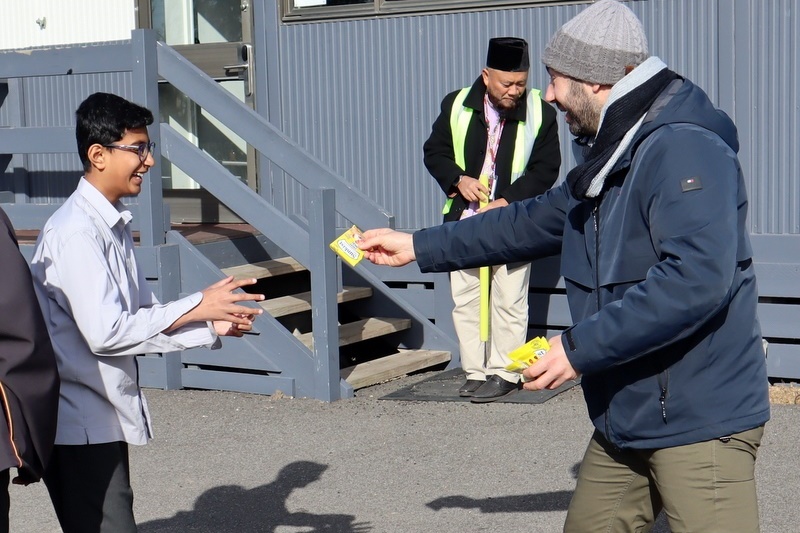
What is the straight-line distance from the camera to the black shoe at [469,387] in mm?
7220

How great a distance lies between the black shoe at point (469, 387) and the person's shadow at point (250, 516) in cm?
166

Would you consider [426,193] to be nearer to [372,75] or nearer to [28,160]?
[372,75]

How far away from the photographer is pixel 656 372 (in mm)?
3105

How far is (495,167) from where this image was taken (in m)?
7.32

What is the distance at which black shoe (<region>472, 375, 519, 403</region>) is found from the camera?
710 cm

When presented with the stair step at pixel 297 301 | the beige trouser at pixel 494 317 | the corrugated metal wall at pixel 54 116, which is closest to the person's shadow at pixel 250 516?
the beige trouser at pixel 494 317

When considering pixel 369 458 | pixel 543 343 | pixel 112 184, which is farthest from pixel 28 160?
pixel 543 343

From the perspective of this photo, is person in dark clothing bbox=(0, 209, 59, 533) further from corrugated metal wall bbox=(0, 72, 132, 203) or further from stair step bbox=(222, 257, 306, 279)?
corrugated metal wall bbox=(0, 72, 132, 203)

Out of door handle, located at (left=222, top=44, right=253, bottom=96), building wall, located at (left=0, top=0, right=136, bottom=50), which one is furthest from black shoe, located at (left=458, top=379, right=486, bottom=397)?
building wall, located at (left=0, top=0, right=136, bottom=50)

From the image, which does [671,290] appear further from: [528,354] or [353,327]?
[353,327]

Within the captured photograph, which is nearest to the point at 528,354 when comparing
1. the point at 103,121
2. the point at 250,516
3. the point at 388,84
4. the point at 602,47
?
the point at 602,47

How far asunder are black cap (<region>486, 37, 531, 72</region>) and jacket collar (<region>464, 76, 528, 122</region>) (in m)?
0.25

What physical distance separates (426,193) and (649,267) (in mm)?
5563

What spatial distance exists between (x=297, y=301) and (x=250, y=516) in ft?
9.50
